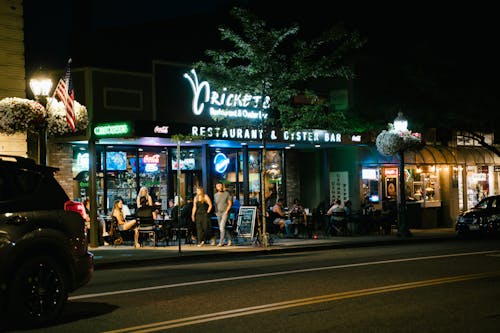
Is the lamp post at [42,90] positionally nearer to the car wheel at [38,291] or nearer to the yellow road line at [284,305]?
the car wheel at [38,291]

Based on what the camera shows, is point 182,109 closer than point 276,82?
No

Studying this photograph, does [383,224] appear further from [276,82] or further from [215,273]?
[215,273]

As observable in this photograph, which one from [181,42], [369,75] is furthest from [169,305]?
[181,42]

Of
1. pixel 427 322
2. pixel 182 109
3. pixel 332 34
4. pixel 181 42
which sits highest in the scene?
pixel 181 42

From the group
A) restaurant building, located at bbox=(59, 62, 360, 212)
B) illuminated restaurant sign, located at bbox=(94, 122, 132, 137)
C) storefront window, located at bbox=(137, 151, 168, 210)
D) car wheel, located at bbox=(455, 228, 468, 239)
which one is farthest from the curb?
storefront window, located at bbox=(137, 151, 168, 210)

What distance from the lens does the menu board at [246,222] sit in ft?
76.5

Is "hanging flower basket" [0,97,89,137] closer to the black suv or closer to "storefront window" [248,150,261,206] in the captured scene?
the black suv

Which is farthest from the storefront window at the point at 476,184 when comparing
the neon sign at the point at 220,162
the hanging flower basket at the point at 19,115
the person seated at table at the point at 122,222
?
the hanging flower basket at the point at 19,115

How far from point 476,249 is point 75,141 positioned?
12.5 metres

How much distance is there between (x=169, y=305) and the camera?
10117 mm

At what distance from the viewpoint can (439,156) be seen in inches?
1350

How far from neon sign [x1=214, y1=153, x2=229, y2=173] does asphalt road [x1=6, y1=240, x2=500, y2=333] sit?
42.5 ft

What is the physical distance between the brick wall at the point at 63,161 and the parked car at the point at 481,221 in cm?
1387

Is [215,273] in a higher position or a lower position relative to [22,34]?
lower
